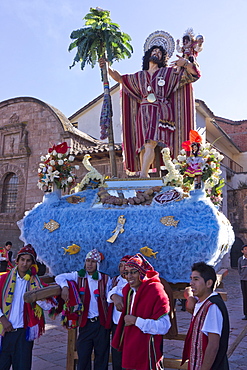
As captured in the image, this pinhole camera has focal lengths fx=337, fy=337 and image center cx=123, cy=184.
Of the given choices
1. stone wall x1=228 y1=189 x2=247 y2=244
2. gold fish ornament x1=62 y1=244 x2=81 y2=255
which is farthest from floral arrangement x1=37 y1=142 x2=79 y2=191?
stone wall x1=228 y1=189 x2=247 y2=244

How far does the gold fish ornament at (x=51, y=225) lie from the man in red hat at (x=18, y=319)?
20.0 inches

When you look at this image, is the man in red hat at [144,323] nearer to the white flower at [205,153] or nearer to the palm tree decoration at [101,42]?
the white flower at [205,153]

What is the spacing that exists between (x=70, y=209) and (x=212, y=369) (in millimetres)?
2254

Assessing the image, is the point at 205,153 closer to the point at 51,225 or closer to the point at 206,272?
the point at 206,272

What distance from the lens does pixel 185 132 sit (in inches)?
198

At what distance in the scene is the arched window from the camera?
48.9ft

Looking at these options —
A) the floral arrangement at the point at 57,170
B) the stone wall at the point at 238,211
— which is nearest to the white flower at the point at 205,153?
the floral arrangement at the point at 57,170

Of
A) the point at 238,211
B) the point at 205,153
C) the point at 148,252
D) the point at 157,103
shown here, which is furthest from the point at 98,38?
the point at 238,211

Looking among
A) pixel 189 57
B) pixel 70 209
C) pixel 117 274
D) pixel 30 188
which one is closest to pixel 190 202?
pixel 117 274

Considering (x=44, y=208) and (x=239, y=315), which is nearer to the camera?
(x=44, y=208)

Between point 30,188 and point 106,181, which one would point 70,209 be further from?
point 30,188

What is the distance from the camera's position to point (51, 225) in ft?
12.2

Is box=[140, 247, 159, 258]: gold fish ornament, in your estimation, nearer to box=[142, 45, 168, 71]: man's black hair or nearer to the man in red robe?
the man in red robe

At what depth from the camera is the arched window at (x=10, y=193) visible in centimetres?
1489
